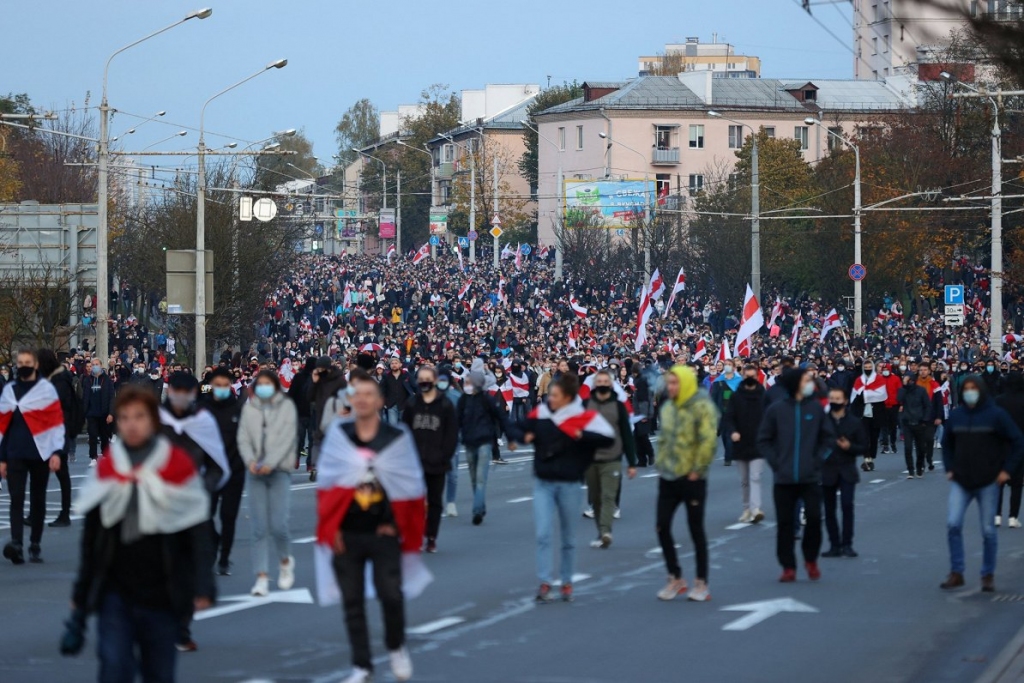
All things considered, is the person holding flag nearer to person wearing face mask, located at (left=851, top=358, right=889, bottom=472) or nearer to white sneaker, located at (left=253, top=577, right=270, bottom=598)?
white sneaker, located at (left=253, top=577, right=270, bottom=598)

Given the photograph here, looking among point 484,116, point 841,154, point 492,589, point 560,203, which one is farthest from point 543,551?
point 484,116

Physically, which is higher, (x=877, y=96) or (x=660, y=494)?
(x=877, y=96)

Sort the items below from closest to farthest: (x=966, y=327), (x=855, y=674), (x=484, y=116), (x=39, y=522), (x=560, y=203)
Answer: (x=855, y=674), (x=39, y=522), (x=966, y=327), (x=560, y=203), (x=484, y=116)

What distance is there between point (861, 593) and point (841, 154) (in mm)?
69892

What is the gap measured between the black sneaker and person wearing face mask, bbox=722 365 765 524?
23.6ft

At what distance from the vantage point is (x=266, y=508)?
40.9ft

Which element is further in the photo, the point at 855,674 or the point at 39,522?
the point at 39,522

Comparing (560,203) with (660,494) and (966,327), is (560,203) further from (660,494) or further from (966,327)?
(660,494)

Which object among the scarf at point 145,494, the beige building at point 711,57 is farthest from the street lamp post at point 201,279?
the beige building at point 711,57

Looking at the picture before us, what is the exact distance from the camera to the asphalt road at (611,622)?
9.71 m

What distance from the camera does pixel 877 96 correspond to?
11044 cm

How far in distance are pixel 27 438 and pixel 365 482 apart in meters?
6.84

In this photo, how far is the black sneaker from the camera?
14445 mm

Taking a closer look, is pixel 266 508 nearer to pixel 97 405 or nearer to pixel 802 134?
pixel 97 405
